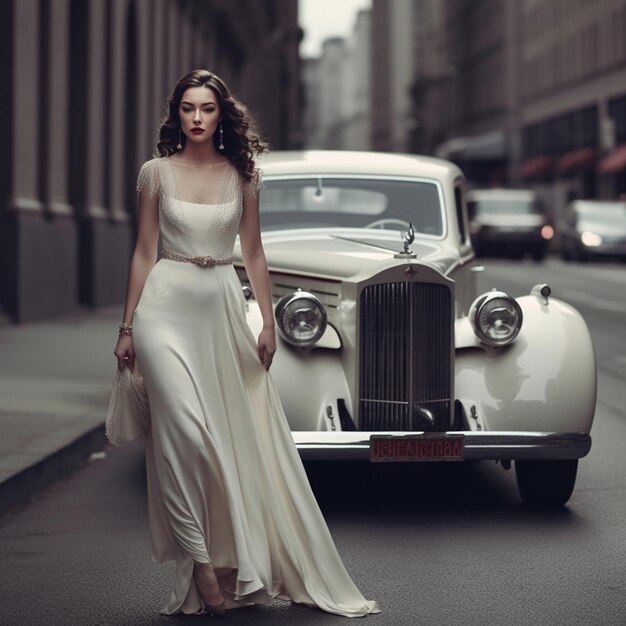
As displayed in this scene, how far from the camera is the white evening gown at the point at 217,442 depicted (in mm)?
5227

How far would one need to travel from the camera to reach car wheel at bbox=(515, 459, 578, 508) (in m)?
7.54

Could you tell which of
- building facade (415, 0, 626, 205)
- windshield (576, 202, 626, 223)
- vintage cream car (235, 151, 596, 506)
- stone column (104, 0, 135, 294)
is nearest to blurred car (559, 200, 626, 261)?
windshield (576, 202, 626, 223)

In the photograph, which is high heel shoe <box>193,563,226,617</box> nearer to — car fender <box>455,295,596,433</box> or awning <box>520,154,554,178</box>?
car fender <box>455,295,596,433</box>

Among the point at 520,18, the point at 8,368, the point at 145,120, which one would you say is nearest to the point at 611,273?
the point at 145,120

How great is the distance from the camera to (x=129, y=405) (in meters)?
5.37

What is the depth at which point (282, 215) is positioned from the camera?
910 centimetres

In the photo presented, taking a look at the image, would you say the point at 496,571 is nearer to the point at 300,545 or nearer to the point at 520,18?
the point at 300,545

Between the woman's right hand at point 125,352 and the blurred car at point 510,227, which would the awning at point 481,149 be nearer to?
the blurred car at point 510,227

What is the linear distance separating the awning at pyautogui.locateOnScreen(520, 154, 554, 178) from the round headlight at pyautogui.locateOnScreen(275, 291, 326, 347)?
6651 cm

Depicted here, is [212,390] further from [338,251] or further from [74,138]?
[74,138]

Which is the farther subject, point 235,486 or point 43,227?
point 43,227

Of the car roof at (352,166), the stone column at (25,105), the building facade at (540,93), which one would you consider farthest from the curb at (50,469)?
the building facade at (540,93)

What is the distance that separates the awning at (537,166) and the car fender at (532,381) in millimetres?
66190

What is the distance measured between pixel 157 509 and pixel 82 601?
0.63 m
